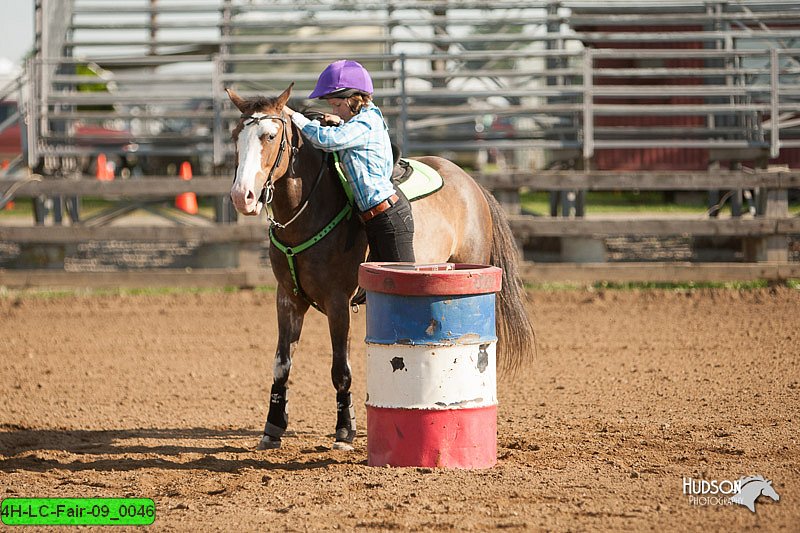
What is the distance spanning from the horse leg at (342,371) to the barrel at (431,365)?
27.5 inches

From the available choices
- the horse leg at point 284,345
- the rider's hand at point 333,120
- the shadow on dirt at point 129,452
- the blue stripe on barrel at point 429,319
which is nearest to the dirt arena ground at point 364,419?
the shadow on dirt at point 129,452

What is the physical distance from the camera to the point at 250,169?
539 centimetres

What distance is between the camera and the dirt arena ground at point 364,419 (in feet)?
15.0

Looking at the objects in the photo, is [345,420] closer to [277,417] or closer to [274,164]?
[277,417]

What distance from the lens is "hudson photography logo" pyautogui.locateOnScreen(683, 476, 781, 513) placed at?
4.51m

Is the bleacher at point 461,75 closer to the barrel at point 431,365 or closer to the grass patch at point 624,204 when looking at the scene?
the grass patch at point 624,204

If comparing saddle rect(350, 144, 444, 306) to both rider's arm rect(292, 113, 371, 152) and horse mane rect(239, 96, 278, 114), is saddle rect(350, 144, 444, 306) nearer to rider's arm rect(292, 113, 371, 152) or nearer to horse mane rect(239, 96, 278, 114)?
rider's arm rect(292, 113, 371, 152)

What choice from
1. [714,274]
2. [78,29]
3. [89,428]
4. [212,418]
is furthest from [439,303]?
[78,29]

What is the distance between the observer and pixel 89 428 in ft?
22.4

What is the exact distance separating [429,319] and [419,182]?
167 centimetres

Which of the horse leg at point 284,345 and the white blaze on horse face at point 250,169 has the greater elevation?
the white blaze on horse face at point 250,169

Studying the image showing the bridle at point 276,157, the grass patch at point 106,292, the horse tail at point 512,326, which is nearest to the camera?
the bridle at point 276,157

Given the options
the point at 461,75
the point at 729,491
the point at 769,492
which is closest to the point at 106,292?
the point at 461,75

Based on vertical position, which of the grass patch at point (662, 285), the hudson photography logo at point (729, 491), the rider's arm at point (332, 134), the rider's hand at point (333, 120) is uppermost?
the rider's hand at point (333, 120)
